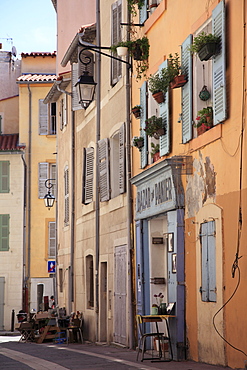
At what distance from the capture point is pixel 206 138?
11.2 metres

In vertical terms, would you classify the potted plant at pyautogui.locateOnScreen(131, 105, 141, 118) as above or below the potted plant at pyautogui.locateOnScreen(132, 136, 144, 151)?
above

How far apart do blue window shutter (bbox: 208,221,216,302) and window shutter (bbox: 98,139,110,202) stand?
695cm

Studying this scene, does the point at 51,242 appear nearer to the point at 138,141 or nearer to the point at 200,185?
the point at 138,141

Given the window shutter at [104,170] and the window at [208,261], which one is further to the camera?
the window shutter at [104,170]

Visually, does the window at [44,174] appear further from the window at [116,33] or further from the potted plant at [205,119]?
the potted plant at [205,119]

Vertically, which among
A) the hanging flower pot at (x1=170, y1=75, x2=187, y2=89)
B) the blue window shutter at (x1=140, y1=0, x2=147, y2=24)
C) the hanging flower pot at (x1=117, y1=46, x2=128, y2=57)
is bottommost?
the hanging flower pot at (x1=170, y1=75, x2=187, y2=89)

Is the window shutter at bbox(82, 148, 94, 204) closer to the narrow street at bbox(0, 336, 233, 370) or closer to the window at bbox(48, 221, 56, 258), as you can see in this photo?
the narrow street at bbox(0, 336, 233, 370)

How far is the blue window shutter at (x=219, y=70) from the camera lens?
1028 centimetres

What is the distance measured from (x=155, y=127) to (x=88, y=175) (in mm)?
6866

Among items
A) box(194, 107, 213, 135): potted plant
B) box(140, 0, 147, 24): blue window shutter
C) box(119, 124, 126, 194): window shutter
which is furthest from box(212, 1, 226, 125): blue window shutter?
box(119, 124, 126, 194): window shutter

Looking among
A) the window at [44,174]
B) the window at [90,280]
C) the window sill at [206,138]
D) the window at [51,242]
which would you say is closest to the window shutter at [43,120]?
the window at [44,174]

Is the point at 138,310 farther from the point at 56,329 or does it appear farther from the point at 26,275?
the point at 26,275

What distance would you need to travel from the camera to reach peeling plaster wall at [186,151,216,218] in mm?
11078

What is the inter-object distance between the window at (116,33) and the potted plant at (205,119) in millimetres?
6048
